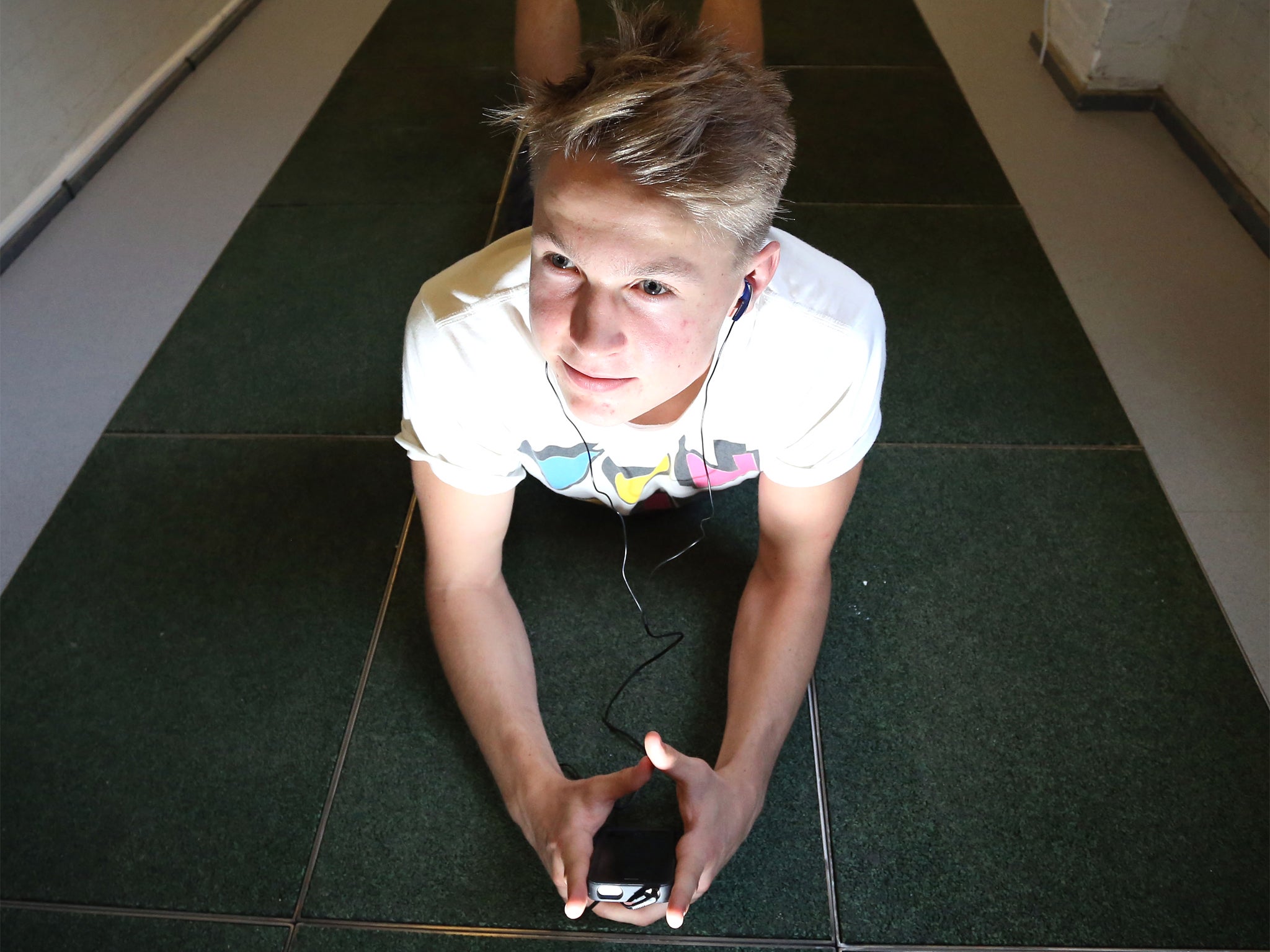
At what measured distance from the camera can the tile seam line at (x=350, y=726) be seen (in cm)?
127

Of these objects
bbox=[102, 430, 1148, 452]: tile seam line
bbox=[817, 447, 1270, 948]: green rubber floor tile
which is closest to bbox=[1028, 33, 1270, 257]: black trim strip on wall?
bbox=[102, 430, 1148, 452]: tile seam line

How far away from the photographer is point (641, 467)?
1314 mm

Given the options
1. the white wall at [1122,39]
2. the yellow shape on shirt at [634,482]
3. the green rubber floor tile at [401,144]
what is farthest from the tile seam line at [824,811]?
the white wall at [1122,39]

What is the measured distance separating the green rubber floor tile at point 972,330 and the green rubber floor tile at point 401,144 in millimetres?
987

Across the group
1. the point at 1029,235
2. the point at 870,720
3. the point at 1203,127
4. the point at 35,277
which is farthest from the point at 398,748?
the point at 1203,127

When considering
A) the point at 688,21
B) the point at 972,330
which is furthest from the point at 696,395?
the point at 688,21

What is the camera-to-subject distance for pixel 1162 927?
1.20 metres

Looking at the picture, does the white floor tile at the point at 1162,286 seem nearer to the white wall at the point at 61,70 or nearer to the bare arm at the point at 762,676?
the bare arm at the point at 762,676

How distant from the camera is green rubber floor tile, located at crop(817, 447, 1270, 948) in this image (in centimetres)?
123

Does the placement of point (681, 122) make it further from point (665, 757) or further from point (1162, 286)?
point (1162, 286)

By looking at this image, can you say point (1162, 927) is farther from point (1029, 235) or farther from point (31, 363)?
point (31, 363)

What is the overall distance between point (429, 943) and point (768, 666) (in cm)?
62

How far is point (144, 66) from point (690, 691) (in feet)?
9.85

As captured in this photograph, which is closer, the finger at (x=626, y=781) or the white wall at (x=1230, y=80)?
the finger at (x=626, y=781)
